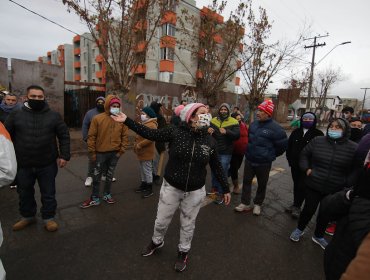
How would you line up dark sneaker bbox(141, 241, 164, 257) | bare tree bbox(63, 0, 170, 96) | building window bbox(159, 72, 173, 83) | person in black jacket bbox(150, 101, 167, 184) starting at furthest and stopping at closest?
1. building window bbox(159, 72, 173, 83)
2. bare tree bbox(63, 0, 170, 96)
3. person in black jacket bbox(150, 101, 167, 184)
4. dark sneaker bbox(141, 241, 164, 257)

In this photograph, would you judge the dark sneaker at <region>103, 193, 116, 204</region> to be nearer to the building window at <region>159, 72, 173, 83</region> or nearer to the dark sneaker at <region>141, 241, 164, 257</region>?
the dark sneaker at <region>141, 241, 164, 257</region>

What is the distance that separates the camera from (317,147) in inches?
127

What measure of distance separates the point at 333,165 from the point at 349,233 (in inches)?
79.7

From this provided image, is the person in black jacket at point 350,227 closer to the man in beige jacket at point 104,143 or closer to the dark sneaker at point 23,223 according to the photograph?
the man in beige jacket at point 104,143

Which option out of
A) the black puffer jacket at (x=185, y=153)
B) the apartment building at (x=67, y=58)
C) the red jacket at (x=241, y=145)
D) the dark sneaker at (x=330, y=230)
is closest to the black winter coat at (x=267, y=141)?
the red jacket at (x=241, y=145)

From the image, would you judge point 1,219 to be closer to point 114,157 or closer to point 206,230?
point 114,157

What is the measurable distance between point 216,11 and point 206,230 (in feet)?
45.9

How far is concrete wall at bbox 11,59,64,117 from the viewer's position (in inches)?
362

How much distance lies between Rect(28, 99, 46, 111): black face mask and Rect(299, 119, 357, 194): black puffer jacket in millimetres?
3840

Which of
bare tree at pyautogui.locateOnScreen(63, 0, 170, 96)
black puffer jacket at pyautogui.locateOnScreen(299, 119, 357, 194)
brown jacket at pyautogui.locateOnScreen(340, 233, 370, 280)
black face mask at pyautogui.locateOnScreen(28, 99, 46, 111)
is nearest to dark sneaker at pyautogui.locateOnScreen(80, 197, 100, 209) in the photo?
black face mask at pyautogui.locateOnScreen(28, 99, 46, 111)

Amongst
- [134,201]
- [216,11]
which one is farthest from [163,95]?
[134,201]

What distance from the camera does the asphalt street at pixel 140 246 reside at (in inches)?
101

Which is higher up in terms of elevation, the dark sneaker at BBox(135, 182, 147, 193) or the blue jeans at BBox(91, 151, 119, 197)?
the blue jeans at BBox(91, 151, 119, 197)

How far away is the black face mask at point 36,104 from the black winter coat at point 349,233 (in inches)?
137
